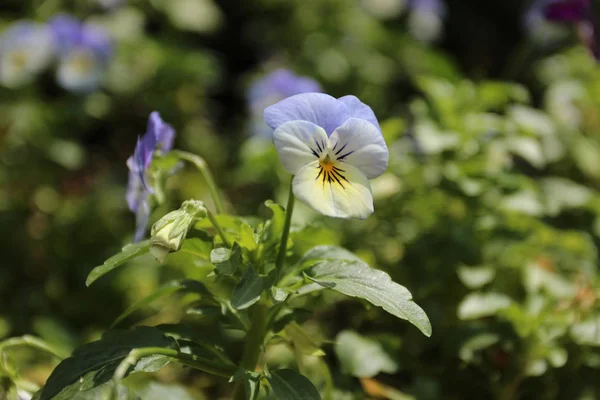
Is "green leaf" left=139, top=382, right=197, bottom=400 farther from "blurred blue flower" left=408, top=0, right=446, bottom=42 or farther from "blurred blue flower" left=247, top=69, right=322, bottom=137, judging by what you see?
"blurred blue flower" left=408, top=0, right=446, bottom=42

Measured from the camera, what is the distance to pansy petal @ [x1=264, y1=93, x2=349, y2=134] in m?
0.96

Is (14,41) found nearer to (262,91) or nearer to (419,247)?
(262,91)

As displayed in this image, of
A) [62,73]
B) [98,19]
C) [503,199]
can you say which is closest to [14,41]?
[62,73]

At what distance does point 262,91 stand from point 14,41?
933 millimetres

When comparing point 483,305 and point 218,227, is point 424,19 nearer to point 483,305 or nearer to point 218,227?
point 483,305

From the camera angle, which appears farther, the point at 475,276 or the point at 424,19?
the point at 424,19

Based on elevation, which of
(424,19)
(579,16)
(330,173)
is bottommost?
(424,19)

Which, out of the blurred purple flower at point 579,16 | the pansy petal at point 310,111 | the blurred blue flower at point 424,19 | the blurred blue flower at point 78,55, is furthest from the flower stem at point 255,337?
the blurred blue flower at point 424,19

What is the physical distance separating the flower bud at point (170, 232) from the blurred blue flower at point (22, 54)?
1.83 metres

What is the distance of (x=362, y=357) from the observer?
1.35m

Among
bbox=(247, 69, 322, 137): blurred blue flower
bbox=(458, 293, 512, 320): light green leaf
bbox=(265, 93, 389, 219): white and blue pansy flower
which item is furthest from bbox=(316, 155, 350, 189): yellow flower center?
bbox=(247, 69, 322, 137): blurred blue flower

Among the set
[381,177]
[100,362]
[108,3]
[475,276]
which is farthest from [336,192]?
[108,3]

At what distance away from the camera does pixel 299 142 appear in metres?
0.95

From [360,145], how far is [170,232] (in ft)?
0.96
